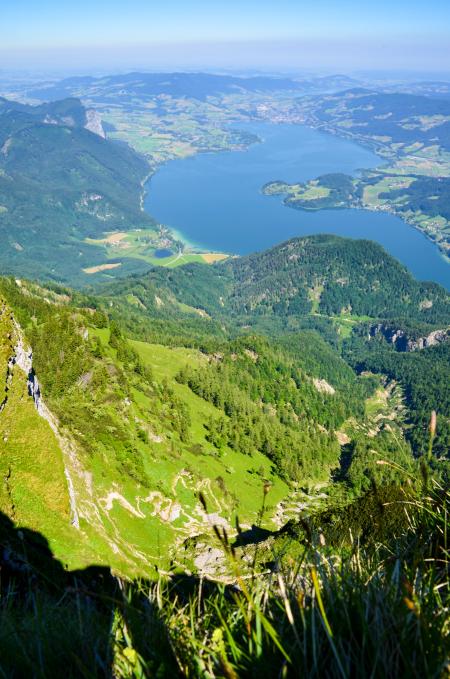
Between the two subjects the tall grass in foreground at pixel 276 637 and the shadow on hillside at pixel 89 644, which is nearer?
the tall grass in foreground at pixel 276 637

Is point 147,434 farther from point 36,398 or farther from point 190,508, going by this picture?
point 36,398

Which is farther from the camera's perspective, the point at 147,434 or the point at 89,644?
the point at 147,434

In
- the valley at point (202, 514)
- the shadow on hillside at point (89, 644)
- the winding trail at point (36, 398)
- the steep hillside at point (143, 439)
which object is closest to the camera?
the valley at point (202, 514)

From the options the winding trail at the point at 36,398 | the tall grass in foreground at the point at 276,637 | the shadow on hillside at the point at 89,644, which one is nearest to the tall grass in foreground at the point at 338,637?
the tall grass in foreground at the point at 276,637

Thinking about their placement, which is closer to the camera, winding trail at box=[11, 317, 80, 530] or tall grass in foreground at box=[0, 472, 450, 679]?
tall grass in foreground at box=[0, 472, 450, 679]

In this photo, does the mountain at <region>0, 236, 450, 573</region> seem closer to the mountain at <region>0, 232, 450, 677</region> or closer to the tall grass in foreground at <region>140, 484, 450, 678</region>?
the mountain at <region>0, 232, 450, 677</region>

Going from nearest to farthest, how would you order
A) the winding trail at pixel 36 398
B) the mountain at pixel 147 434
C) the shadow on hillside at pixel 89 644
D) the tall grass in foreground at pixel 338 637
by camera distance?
the tall grass in foreground at pixel 338 637, the shadow on hillside at pixel 89 644, the mountain at pixel 147 434, the winding trail at pixel 36 398

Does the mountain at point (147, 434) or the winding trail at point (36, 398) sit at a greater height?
the winding trail at point (36, 398)

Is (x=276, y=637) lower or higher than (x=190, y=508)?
higher

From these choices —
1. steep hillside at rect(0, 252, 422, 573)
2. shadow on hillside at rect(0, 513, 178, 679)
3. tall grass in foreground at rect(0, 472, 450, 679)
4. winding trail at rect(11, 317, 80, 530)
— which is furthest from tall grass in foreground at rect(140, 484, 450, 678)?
winding trail at rect(11, 317, 80, 530)

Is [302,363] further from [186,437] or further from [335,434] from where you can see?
[186,437]

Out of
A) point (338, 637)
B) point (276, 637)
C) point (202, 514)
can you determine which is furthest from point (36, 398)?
point (338, 637)

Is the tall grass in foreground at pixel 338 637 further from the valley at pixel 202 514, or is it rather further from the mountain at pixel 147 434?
the mountain at pixel 147 434
